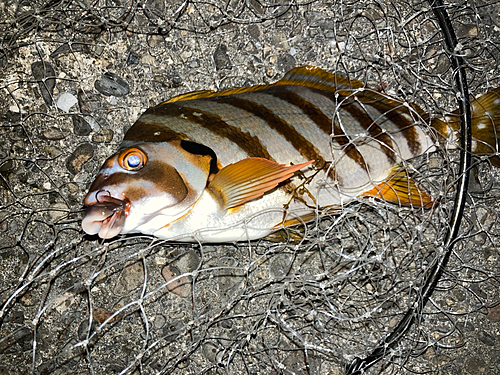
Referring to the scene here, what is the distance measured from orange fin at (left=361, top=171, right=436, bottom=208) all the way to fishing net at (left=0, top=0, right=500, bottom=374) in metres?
0.09

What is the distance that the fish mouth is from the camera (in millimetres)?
1533

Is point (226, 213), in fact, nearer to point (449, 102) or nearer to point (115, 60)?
point (115, 60)

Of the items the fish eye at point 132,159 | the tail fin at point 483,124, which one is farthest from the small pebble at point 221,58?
the tail fin at point 483,124

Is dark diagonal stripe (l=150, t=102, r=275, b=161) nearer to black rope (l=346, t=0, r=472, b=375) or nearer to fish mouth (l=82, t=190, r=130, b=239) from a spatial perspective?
fish mouth (l=82, t=190, r=130, b=239)

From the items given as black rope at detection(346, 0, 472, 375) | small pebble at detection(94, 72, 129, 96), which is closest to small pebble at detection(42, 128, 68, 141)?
small pebble at detection(94, 72, 129, 96)

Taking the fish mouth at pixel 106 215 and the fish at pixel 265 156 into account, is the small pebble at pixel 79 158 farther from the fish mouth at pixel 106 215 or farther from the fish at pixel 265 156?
the fish mouth at pixel 106 215

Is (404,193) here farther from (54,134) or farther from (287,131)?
(54,134)

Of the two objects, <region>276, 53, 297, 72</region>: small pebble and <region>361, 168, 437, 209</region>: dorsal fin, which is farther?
<region>276, 53, 297, 72</region>: small pebble

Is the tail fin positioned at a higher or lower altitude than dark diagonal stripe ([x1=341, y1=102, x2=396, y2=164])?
lower

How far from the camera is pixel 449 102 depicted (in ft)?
6.89

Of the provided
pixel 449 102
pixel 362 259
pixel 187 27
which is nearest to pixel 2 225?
pixel 187 27

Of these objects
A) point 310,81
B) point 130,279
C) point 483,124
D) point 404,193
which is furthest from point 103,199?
→ point 483,124

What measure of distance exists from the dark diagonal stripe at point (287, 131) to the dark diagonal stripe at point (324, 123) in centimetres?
9

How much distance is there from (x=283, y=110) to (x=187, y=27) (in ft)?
2.18
